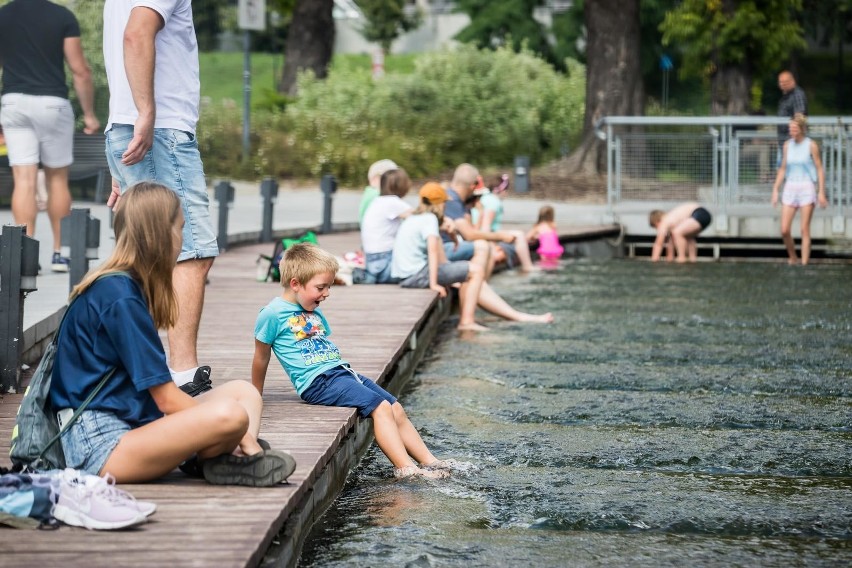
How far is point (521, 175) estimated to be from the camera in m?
24.9

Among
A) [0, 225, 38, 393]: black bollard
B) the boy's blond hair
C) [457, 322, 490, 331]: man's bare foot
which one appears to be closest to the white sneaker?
the boy's blond hair

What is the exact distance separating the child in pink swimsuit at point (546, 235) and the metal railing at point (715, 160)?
2.23 metres

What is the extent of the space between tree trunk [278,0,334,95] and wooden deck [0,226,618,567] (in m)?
22.3

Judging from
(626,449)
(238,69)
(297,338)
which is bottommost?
(626,449)

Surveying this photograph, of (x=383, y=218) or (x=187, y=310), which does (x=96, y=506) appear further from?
(x=383, y=218)

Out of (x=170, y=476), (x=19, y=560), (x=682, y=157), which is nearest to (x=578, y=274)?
(x=682, y=157)

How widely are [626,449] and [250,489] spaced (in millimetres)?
2598

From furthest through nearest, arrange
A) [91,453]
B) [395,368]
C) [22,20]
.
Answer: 1. [22,20]
2. [395,368]
3. [91,453]

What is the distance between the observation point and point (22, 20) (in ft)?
34.7

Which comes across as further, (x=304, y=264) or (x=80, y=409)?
(x=304, y=264)

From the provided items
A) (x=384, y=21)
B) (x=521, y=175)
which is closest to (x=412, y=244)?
(x=521, y=175)

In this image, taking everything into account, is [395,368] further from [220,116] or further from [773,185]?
[220,116]

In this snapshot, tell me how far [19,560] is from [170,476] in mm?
1078

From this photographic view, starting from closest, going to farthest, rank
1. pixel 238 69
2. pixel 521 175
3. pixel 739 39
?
pixel 521 175 < pixel 739 39 < pixel 238 69
